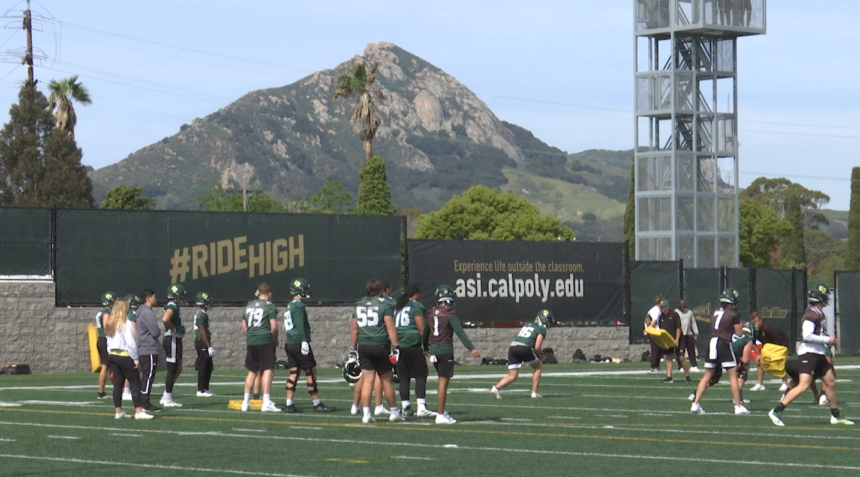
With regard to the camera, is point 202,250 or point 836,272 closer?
point 202,250

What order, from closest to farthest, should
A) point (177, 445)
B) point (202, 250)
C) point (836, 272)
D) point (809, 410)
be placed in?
point (177, 445), point (809, 410), point (202, 250), point (836, 272)

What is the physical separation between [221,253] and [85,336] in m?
4.21

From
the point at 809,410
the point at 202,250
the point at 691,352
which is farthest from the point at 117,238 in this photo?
the point at 809,410

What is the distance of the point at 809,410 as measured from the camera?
19922mm

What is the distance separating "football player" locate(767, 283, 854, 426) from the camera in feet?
55.4

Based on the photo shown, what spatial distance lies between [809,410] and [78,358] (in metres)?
19.1

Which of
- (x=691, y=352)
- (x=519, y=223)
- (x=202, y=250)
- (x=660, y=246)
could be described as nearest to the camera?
(x=691, y=352)

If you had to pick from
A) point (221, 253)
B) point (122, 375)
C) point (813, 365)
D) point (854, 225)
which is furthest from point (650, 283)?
point (854, 225)

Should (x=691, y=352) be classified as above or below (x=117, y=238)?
below

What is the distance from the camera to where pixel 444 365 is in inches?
687

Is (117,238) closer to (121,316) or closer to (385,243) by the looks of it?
(385,243)

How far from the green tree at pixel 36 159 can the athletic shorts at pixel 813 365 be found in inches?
2278

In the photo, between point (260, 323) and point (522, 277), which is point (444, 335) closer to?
point (260, 323)

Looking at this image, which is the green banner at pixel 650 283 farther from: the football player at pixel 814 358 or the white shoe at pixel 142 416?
the white shoe at pixel 142 416
